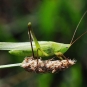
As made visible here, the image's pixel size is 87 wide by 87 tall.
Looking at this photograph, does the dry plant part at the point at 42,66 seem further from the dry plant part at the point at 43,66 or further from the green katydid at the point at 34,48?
the green katydid at the point at 34,48

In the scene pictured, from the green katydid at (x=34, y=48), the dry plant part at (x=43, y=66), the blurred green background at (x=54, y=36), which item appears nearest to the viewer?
the dry plant part at (x=43, y=66)

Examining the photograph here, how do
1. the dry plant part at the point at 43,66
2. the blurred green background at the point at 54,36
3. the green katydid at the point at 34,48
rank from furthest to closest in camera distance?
the blurred green background at the point at 54,36, the green katydid at the point at 34,48, the dry plant part at the point at 43,66

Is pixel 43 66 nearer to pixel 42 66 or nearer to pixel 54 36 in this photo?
pixel 42 66

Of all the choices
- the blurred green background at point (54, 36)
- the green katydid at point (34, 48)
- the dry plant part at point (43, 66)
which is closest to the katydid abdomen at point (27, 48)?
the green katydid at point (34, 48)

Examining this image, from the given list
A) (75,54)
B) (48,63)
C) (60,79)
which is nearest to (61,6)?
(75,54)

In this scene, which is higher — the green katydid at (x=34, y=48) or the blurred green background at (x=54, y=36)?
the green katydid at (x=34, y=48)

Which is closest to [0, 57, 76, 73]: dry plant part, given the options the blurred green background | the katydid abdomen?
the katydid abdomen

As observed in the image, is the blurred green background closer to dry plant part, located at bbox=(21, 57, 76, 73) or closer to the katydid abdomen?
the katydid abdomen

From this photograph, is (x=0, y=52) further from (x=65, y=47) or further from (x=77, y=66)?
(x=65, y=47)

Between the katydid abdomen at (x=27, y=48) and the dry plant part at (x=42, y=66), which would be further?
the katydid abdomen at (x=27, y=48)
